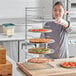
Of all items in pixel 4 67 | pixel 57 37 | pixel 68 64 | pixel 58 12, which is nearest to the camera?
pixel 4 67

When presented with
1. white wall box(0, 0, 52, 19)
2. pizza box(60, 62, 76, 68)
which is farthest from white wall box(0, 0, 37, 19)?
pizza box(60, 62, 76, 68)

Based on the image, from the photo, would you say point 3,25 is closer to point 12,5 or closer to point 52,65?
point 12,5

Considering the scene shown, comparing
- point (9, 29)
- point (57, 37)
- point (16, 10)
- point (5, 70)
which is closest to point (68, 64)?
point (5, 70)

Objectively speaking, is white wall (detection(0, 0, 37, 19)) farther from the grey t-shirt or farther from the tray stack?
the tray stack

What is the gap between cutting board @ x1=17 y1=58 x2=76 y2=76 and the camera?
6.37 ft

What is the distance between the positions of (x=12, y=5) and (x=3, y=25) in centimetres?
50

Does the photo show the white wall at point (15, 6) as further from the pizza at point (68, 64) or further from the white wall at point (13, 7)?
the pizza at point (68, 64)

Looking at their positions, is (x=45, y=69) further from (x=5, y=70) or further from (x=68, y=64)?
(x=5, y=70)

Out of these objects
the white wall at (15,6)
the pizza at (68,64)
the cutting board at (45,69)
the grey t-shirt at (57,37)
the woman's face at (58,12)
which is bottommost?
the cutting board at (45,69)

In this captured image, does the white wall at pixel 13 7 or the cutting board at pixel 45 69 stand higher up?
the white wall at pixel 13 7

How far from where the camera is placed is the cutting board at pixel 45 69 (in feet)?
6.37

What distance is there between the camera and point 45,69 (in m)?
2.04

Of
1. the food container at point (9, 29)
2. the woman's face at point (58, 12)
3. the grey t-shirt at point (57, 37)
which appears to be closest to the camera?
the woman's face at point (58, 12)

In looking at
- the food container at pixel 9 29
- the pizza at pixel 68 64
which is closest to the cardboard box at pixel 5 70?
the pizza at pixel 68 64
